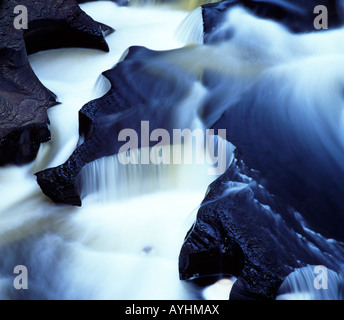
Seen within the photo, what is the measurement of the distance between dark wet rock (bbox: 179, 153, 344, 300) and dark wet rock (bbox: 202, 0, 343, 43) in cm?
232

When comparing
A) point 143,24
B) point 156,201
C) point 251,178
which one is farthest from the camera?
point 143,24

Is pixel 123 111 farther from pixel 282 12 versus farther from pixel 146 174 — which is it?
pixel 282 12

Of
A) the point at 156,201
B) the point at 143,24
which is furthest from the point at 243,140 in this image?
the point at 143,24

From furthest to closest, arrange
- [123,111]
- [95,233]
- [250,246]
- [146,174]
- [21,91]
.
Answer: [21,91] → [123,111] → [146,174] → [95,233] → [250,246]

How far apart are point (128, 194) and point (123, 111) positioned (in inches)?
29.1

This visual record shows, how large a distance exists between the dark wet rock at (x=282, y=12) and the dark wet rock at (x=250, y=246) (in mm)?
2322

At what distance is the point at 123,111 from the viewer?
4.23 metres

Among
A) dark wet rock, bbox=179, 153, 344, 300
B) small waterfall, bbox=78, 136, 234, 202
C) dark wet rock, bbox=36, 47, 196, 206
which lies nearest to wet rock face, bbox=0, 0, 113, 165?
dark wet rock, bbox=36, 47, 196, 206

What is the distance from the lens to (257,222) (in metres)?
Result: 3.29

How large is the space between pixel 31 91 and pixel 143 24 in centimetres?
204

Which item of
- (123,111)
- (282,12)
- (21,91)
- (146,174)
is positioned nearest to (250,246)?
(146,174)

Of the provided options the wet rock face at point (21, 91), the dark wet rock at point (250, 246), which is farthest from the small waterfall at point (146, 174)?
A: the wet rock face at point (21, 91)

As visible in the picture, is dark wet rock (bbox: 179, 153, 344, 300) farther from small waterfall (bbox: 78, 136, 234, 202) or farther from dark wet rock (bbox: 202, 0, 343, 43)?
dark wet rock (bbox: 202, 0, 343, 43)
